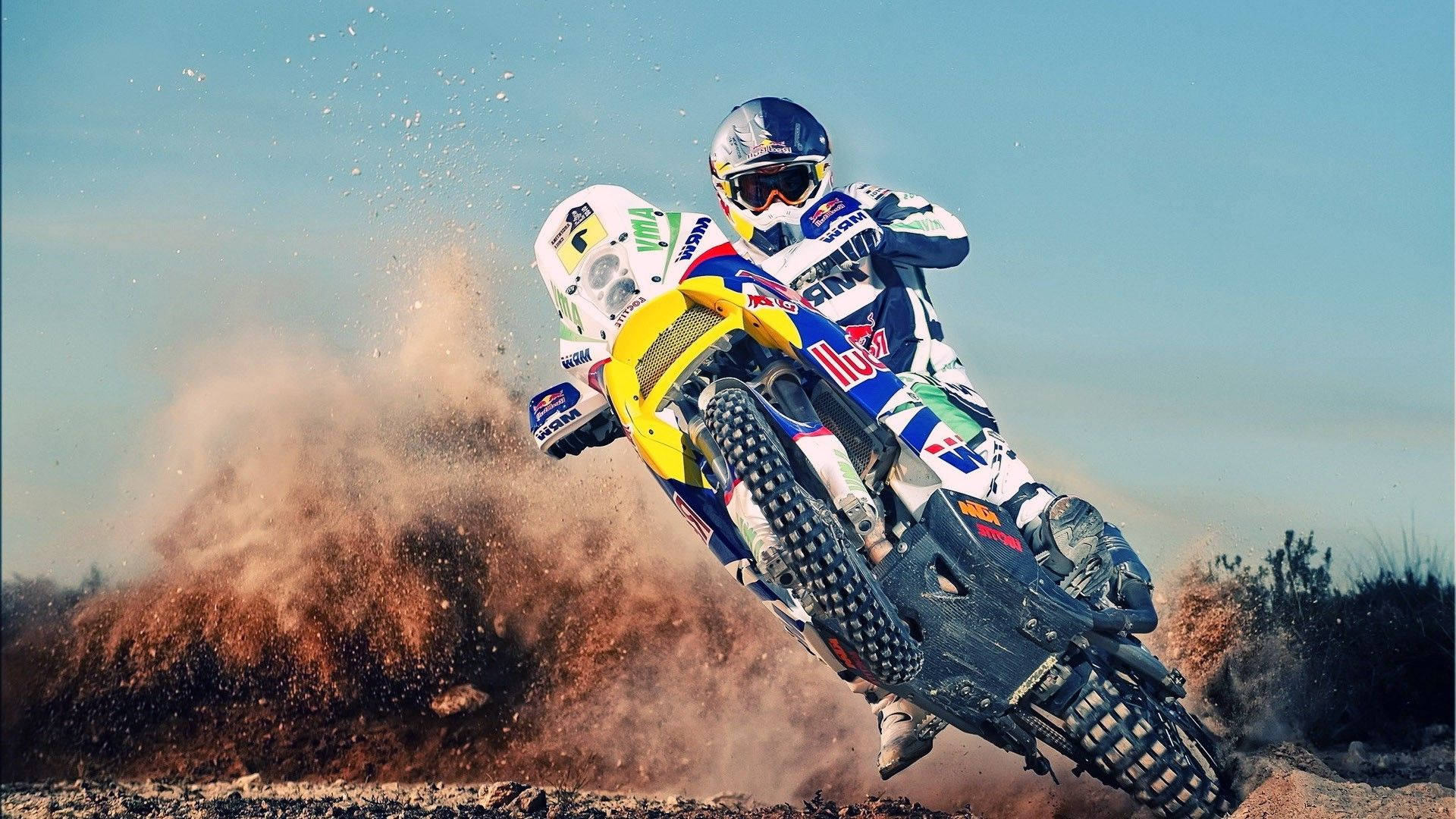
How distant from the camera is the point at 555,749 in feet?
35.8

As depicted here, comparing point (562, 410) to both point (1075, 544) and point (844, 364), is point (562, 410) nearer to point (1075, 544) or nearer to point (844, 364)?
point (844, 364)

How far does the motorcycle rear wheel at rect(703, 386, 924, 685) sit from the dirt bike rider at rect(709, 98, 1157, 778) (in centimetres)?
99

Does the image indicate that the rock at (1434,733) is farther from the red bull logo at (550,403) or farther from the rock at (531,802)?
the red bull logo at (550,403)

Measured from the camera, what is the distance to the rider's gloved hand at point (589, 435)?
7441 mm

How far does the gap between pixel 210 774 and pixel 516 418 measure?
3648 millimetres

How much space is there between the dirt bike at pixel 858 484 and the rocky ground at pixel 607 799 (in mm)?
967

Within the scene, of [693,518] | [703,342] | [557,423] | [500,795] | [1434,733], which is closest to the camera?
[703,342]

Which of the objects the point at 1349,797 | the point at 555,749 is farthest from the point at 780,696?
the point at 1349,797

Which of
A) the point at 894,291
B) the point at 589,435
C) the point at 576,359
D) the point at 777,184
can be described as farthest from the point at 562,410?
the point at 894,291

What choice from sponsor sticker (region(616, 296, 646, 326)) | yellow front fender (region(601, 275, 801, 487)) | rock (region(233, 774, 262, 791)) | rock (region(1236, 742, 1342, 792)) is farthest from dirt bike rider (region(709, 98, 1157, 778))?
rock (region(233, 774, 262, 791))

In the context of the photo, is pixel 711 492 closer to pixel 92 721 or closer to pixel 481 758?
pixel 481 758

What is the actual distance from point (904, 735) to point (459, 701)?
4849 millimetres

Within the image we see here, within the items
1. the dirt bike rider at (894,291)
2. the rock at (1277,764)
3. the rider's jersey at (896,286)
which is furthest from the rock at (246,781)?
the rock at (1277,764)

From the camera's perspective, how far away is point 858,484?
5855mm
